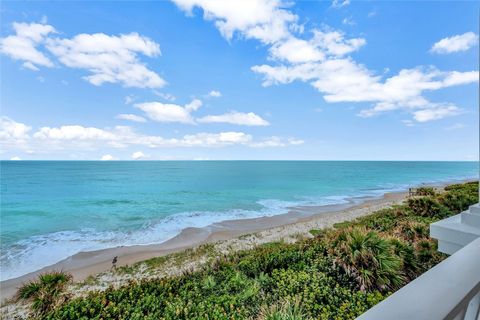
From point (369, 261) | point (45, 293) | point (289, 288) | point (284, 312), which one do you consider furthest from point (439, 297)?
point (45, 293)

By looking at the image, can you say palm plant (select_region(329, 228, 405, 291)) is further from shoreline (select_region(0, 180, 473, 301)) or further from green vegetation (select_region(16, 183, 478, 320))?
shoreline (select_region(0, 180, 473, 301))

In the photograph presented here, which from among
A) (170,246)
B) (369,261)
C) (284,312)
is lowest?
(170,246)

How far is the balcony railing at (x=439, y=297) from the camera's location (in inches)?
32.0

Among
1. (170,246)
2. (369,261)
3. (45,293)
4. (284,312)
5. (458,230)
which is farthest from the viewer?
(170,246)

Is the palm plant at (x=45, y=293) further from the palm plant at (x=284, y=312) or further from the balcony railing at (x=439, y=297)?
the balcony railing at (x=439, y=297)

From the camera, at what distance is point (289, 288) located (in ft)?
13.4

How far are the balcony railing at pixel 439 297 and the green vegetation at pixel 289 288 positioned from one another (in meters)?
2.53

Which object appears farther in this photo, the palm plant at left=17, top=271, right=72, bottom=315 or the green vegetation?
the palm plant at left=17, top=271, right=72, bottom=315

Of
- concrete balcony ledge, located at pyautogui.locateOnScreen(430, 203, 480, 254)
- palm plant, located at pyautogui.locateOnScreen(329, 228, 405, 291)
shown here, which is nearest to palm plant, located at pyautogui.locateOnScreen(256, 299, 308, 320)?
palm plant, located at pyautogui.locateOnScreen(329, 228, 405, 291)

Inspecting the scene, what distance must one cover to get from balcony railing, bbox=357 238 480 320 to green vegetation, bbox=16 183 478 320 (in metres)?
2.53

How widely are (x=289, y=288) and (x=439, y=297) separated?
3665mm

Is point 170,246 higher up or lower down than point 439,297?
lower down

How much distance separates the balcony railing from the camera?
0.81 metres

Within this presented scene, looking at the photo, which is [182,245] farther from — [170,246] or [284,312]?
[284,312]
